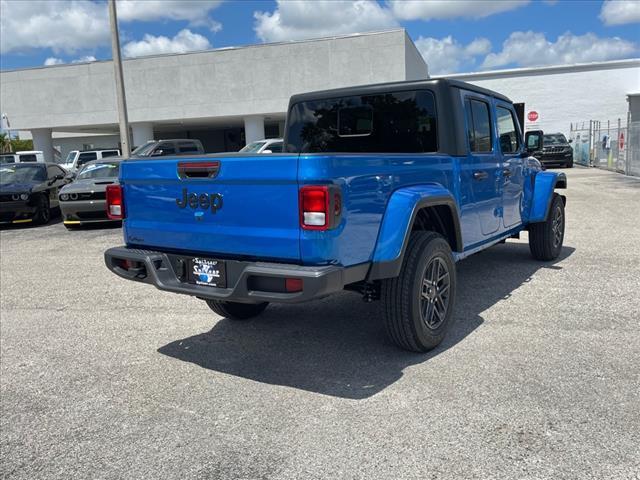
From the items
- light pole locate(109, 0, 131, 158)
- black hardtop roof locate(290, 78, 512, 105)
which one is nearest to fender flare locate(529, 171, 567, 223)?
black hardtop roof locate(290, 78, 512, 105)

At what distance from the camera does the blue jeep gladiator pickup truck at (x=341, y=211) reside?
3336mm

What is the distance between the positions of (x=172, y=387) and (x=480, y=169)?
3.20 meters

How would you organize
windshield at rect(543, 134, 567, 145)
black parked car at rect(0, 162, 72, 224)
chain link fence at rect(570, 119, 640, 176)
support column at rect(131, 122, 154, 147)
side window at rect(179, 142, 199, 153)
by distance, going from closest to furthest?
black parked car at rect(0, 162, 72, 224) → side window at rect(179, 142, 199, 153) → chain link fence at rect(570, 119, 640, 176) → windshield at rect(543, 134, 567, 145) → support column at rect(131, 122, 154, 147)

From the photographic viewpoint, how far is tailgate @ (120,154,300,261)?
11.1ft

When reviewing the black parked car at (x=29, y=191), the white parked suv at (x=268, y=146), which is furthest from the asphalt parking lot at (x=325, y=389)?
A: the white parked suv at (x=268, y=146)

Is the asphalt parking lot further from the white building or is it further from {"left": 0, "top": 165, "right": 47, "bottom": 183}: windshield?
the white building

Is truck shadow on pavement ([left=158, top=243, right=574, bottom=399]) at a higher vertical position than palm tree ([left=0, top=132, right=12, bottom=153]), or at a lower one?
lower

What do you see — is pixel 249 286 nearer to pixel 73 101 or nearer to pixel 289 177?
pixel 289 177

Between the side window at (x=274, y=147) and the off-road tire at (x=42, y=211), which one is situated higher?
the side window at (x=274, y=147)

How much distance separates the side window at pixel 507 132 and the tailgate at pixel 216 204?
10.6ft

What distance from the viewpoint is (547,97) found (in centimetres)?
3678

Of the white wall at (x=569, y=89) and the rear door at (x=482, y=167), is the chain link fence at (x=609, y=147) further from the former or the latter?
the rear door at (x=482, y=167)

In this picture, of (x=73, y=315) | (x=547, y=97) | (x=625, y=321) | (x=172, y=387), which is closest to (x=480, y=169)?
(x=625, y=321)

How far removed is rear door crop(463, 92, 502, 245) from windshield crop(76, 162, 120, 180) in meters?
9.94
